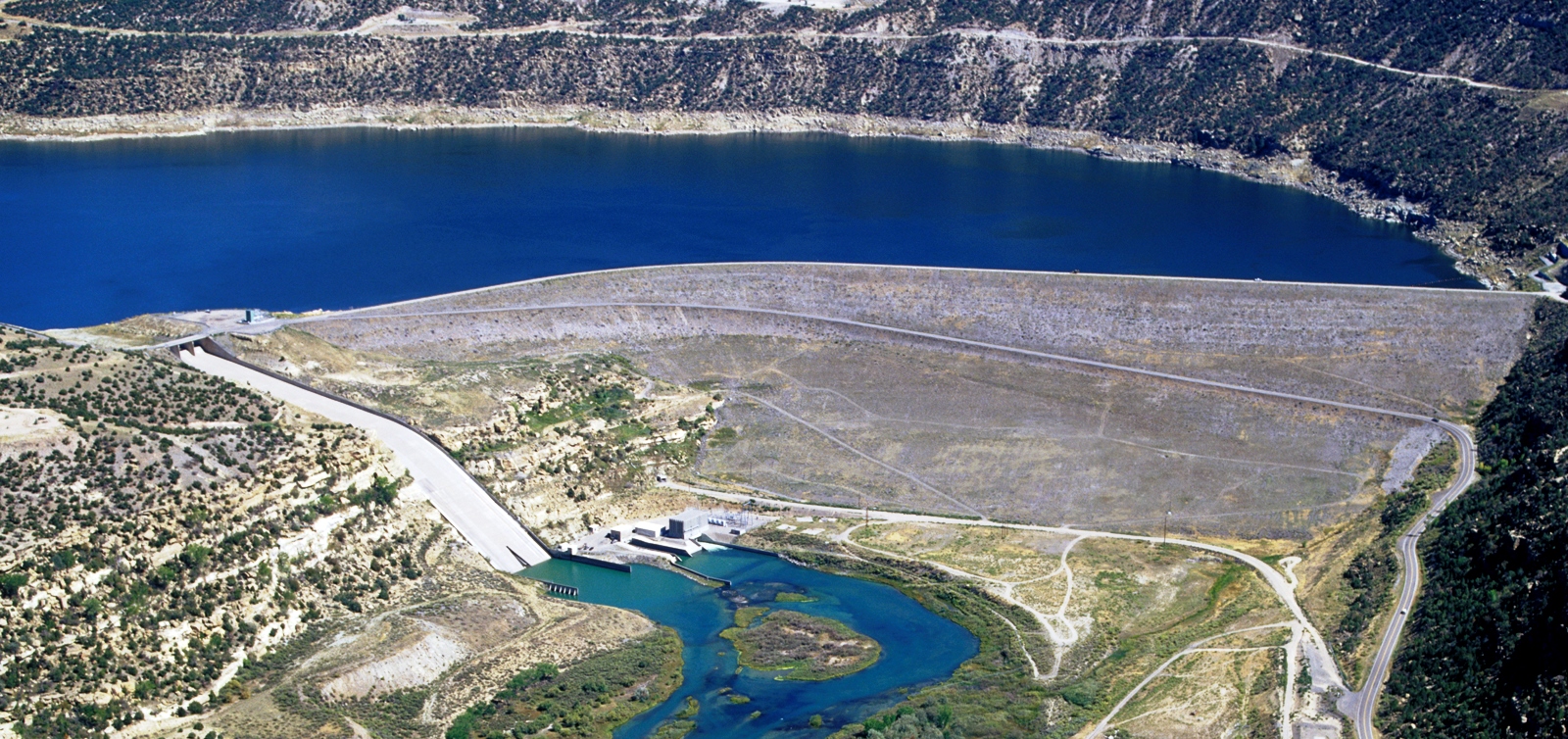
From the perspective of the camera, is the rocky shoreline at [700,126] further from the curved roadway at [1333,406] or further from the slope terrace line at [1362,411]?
the curved roadway at [1333,406]

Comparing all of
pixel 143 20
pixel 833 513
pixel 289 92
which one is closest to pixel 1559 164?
pixel 833 513

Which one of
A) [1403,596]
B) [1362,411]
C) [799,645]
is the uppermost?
[1403,596]

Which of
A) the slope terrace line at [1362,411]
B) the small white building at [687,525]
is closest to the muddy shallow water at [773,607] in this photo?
the small white building at [687,525]

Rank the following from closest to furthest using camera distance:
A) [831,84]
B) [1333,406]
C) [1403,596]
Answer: [1403,596] < [1333,406] < [831,84]

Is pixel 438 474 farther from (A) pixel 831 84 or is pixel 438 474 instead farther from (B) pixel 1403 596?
(A) pixel 831 84

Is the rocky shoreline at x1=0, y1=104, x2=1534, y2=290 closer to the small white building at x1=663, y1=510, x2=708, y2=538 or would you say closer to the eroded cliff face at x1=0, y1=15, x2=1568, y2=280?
the eroded cliff face at x1=0, y1=15, x2=1568, y2=280

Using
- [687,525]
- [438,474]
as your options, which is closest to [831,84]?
[687,525]

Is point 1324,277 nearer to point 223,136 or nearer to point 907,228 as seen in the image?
point 907,228
